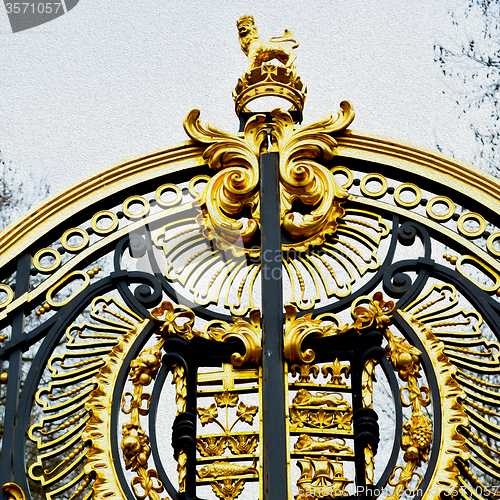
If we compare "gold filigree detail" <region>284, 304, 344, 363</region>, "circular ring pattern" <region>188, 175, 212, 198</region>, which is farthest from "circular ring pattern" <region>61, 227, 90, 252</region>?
"gold filigree detail" <region>284, 304, 344, 363</region>

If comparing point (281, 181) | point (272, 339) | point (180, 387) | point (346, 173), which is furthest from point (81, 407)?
point (346, 173)

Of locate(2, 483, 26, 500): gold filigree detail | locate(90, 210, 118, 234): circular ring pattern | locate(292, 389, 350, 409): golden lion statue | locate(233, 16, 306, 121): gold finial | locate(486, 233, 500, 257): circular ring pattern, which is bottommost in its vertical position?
locate(2, 483, 26, 500): gold filigree detail

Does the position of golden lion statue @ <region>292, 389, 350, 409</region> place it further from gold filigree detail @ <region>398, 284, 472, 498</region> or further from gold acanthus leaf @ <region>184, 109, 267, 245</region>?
gold acanthus leaf @ <region>184, 109, 267, 245</region>

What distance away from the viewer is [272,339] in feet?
8.95

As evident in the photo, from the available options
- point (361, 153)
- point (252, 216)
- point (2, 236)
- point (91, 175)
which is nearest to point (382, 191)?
point (361, 153)

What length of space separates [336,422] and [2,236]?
1.05m

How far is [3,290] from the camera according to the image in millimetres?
3004

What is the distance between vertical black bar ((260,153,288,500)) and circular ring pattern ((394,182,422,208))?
33 centimetres

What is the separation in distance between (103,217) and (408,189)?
84 cm

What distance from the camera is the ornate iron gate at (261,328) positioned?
2.61 metres

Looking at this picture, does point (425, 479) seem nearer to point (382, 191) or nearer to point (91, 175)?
point (382, 191)

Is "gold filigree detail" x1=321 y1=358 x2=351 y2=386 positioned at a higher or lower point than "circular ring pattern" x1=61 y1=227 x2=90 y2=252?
lower

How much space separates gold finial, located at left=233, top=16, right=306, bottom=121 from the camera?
321cm

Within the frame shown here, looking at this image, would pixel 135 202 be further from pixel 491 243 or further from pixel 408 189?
pixel 491 243
